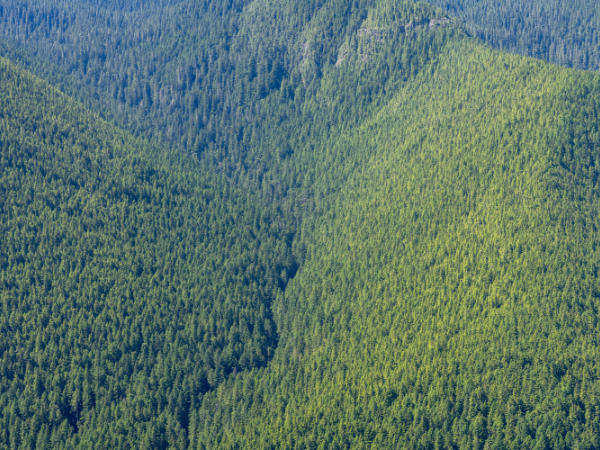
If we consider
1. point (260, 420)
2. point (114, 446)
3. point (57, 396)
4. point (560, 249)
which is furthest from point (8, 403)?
point (560, 249)

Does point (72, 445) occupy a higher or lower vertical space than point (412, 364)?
lower

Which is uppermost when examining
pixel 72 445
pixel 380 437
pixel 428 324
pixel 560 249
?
pixel 560 249

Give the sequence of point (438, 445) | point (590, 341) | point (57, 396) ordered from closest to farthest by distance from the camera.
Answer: point (438, 445), point (590, 341), point (57, 396)

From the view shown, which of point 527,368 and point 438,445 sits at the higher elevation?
point 527,368

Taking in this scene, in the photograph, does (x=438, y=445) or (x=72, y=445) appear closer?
(x=438, y=445)

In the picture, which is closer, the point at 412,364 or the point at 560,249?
the point at 412,364

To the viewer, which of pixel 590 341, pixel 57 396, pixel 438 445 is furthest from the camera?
pixel 57 396

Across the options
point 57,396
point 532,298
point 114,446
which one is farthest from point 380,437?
point 57,396

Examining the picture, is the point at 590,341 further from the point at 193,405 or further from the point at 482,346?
the point at 193,405

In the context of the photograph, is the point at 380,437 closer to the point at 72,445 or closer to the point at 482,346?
the point at 482,346
